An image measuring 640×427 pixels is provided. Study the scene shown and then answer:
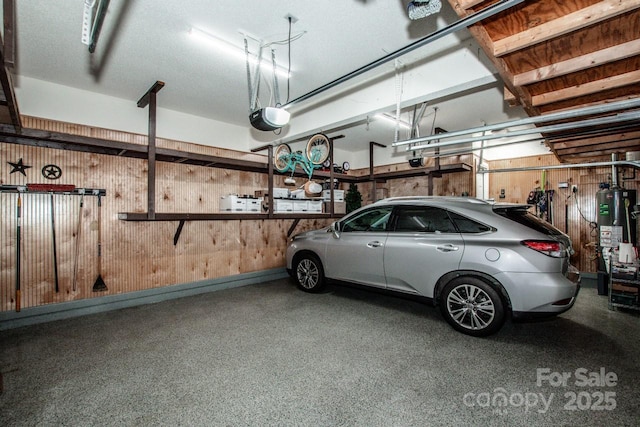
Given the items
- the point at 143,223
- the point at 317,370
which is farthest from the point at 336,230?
the point at 143,223

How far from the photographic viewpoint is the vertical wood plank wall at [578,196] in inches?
208

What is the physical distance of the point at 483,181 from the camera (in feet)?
20.4

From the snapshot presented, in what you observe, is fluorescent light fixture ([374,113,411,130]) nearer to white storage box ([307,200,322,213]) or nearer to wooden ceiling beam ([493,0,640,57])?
white storage box ([307,200,322,213])

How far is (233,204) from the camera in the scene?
4.48m

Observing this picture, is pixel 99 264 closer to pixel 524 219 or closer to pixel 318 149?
pixel 318 149

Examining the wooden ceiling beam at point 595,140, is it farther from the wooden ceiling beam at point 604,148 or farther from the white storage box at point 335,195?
the white storage box at point 335,195

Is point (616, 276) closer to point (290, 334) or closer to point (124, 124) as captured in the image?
point (290, 334)

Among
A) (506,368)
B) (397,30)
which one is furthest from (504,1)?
(506,368)

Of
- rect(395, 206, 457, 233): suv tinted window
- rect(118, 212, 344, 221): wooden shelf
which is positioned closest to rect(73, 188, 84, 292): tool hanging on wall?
rect(118, 212, 344, 221): wooden shelf

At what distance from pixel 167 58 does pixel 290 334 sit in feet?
10.6

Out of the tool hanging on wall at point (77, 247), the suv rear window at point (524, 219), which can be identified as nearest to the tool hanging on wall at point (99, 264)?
the tool hanging on wall at point (77, 247)

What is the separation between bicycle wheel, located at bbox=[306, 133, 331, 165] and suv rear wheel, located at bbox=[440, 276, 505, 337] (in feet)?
10.4

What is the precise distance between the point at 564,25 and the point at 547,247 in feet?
5.98

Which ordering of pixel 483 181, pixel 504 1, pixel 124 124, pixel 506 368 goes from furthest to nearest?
pixel 483 181
pixel 124 124
pixel 506 368
pixel 504 1
